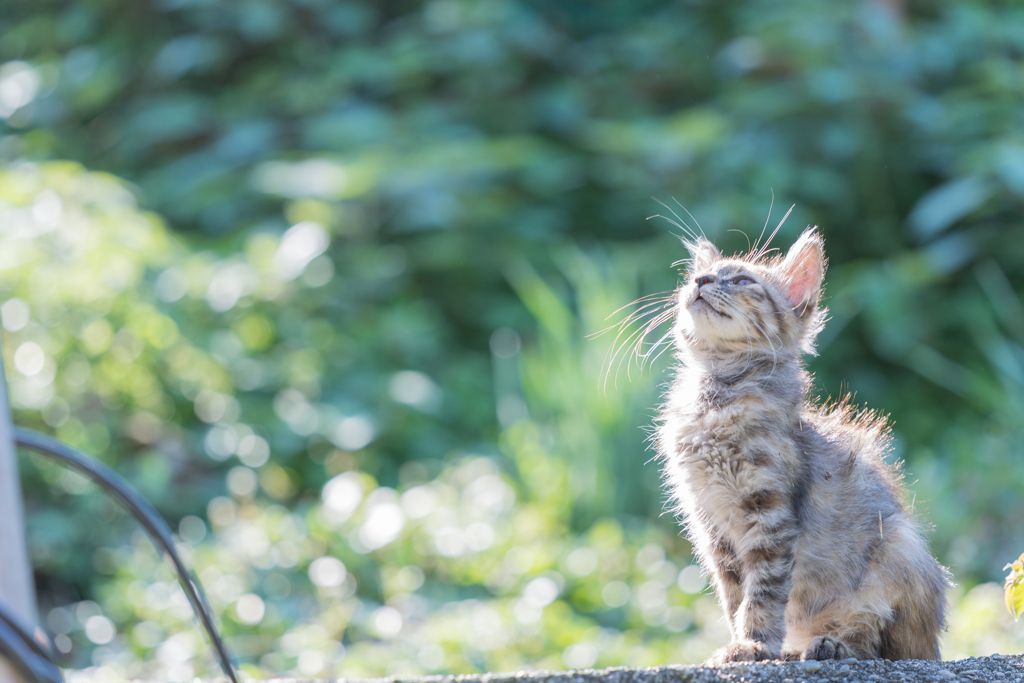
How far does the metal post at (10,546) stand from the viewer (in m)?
0.95

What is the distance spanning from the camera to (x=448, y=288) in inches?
203

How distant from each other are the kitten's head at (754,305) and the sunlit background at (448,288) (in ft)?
4.98

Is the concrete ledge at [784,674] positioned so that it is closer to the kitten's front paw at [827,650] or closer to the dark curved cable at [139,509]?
the kitten's front paw at [827,650]

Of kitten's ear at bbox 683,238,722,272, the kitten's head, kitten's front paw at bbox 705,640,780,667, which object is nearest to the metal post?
kitten's front paw at bbox 705,640,780,667

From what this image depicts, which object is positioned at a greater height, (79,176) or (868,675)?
(868,675)

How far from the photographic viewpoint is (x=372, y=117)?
5141 millimetres

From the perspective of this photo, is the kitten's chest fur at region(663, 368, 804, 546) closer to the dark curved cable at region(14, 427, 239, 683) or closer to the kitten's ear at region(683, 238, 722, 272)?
the kitten's ear at region(683, 238, 722, 272)

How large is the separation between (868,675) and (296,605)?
94.7 inches

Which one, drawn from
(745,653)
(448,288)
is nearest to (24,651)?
(745,653)

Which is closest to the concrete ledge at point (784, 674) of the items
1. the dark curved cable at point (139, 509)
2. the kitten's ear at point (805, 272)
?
the dark curved cable at point (139, 509)

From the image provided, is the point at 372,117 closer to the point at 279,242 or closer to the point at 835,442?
the point at 279,242

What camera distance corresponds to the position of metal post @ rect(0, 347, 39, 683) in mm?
949

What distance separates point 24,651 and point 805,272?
48.2 inches

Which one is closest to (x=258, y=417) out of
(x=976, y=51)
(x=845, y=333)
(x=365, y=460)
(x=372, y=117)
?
(x=365, y=460)
